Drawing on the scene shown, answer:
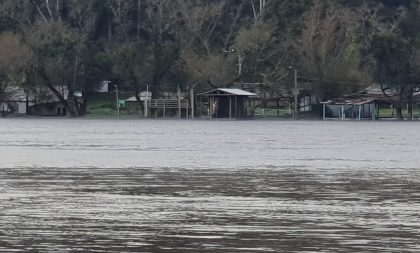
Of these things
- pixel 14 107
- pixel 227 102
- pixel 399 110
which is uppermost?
pixel 227 102

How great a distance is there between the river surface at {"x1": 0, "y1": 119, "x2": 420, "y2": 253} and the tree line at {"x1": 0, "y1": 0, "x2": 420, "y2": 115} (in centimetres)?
7386

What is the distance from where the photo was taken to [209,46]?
130 meters

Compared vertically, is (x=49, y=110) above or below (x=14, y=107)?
below

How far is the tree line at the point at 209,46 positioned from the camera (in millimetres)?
121625

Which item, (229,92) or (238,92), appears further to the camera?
(238,92)

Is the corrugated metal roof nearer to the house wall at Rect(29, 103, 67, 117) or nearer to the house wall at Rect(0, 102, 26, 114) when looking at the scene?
the house wall at Rect(29, 103, 67, 117)

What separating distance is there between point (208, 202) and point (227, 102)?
96.7 m

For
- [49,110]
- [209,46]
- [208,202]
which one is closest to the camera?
[208,202]

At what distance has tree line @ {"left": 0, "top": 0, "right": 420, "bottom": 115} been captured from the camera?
12162 centimetres

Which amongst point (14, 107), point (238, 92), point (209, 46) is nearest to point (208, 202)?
point (238, 92)

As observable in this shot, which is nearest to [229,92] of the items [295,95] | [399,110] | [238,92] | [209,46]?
[238,92]

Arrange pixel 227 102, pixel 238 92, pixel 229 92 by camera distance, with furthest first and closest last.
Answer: pixel 227 102
pixel 238 92
pixel 229 92

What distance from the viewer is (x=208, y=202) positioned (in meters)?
26.2

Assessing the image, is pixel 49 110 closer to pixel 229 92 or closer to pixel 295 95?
pixel 229 92
